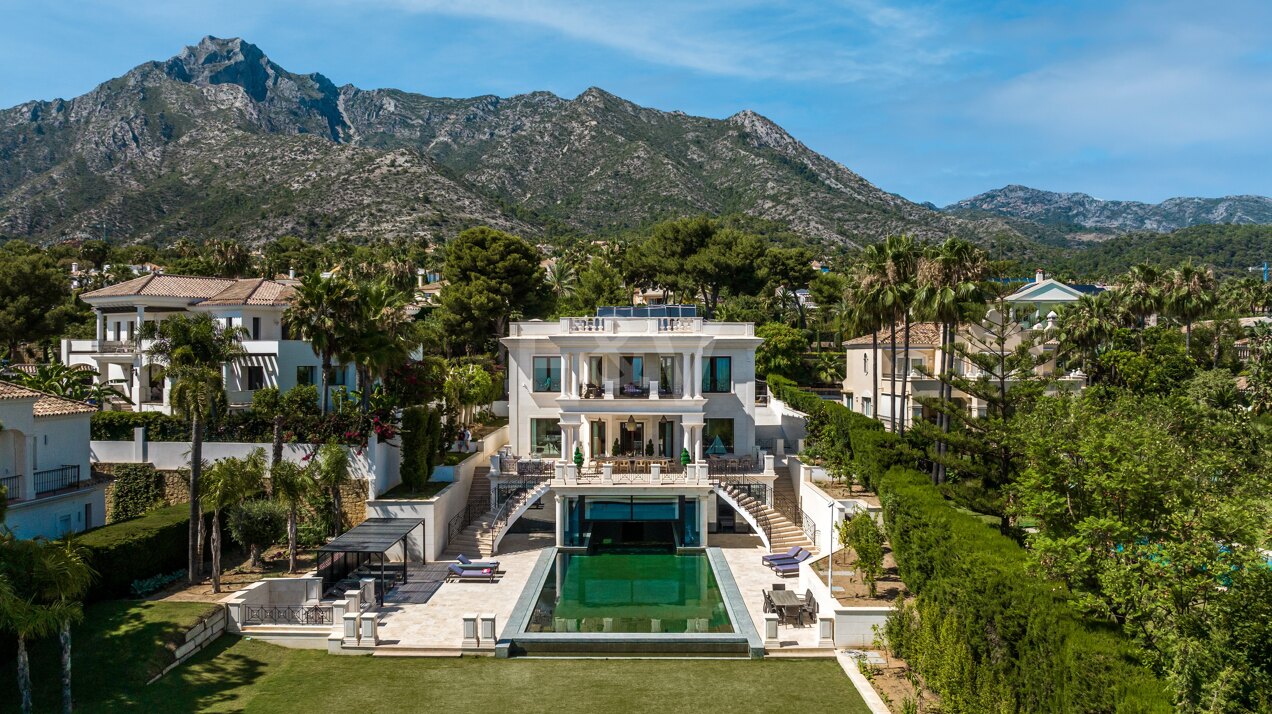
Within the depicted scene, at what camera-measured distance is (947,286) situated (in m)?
32.6

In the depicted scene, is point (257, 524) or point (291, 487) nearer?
point (291, 487)

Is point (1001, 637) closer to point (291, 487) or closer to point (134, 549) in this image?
point (291, 487)

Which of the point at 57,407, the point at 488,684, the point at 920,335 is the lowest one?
the point at 488,684

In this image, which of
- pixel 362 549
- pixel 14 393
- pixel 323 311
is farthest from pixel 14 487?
pixel 323 311

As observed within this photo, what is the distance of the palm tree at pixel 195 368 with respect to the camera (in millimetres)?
24719

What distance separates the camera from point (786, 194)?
15475 cm

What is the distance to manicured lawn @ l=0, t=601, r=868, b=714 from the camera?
1802cm

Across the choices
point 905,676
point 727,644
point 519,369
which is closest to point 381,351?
point 519,369

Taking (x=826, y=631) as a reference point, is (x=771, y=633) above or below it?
below

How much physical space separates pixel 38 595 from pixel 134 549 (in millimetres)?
6787

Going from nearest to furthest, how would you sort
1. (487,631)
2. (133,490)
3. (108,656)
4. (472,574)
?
(108,656) → (487,631) → (472,574) → (133,490)

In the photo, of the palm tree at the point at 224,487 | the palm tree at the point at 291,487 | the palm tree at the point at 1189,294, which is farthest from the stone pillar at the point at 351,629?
the palm tree at the point at 1189,294

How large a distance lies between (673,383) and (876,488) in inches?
439

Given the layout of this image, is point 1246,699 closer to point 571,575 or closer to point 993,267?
point 571,575
